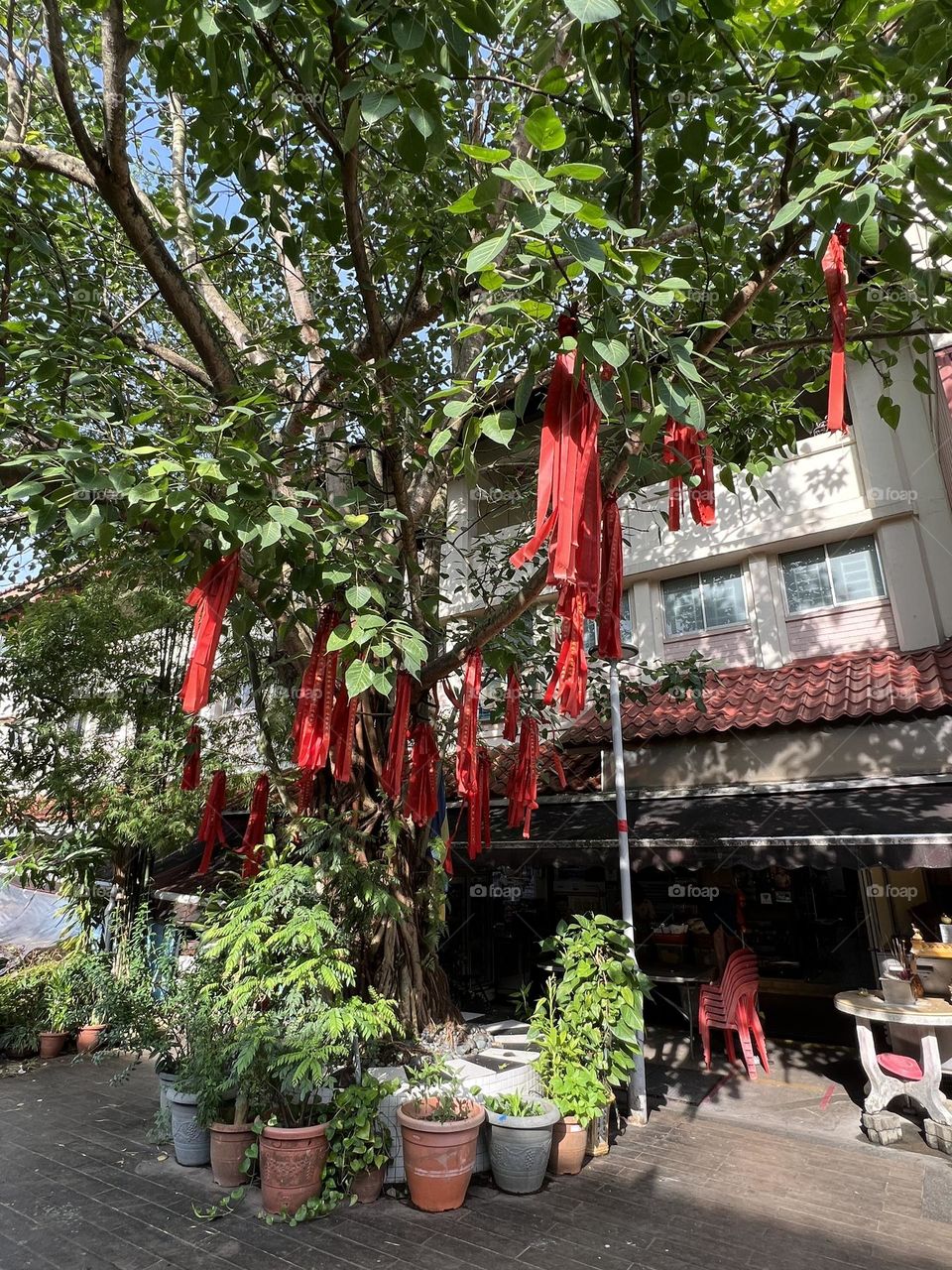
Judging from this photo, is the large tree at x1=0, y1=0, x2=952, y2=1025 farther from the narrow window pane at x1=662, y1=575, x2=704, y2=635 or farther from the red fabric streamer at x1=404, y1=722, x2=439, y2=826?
the narrow window pane at x1=662, y1=575, x2=704, y2=635

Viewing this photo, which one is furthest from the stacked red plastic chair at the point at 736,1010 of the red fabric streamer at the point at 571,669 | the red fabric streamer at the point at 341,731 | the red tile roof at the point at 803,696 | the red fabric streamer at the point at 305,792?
the red fabric streamer at the point at 571,669

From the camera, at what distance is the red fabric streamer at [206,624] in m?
4.02

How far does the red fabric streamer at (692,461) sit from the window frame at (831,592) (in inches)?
212

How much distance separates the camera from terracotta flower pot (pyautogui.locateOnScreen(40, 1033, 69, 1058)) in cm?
929

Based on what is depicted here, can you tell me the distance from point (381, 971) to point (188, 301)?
507 cm

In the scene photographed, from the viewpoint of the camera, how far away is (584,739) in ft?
31.4

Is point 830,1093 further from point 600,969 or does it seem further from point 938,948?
point 600,969

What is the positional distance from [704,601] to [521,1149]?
7084 mm

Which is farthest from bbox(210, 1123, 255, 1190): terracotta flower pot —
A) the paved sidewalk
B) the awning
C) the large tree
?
the awning

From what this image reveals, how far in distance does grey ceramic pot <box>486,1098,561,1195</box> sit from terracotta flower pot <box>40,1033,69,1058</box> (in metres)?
7.23

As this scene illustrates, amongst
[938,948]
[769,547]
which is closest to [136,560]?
[769,547]

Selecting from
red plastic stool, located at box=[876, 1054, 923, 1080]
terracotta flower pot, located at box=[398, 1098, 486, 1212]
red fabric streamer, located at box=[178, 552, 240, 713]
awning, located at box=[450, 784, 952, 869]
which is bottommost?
terracotta flower pot, located at box=[398, 1098, 486, 1212]

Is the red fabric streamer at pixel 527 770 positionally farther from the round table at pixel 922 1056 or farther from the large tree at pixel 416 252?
the round table at pixel 922 1056

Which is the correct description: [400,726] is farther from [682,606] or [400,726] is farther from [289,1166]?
[682,606]
